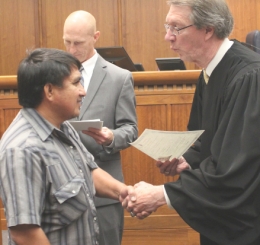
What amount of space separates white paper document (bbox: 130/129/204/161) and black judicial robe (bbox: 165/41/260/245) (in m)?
0.11

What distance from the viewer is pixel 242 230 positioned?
2193 millimetres

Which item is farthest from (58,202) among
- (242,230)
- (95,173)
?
(242,230)

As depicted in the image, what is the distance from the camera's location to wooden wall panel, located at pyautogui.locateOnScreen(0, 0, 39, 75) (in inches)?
282

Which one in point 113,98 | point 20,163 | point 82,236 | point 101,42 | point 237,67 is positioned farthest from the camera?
point 101,42

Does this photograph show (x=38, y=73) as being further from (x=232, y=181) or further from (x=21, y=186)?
(x=232, y=181)

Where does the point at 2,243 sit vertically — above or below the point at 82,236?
below

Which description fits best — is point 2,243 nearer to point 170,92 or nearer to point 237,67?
point 170,92

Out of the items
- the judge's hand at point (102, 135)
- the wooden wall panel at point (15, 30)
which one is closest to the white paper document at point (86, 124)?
the judge's hand at point (102, 135)

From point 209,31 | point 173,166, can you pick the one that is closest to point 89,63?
point 173,166

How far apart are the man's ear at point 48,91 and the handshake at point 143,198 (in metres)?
0.61

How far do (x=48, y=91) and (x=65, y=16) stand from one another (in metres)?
5.15

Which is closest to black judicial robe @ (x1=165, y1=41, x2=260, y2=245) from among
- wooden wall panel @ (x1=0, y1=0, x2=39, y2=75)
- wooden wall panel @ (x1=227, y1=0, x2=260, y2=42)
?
wooden wall panel @ (x1=227, y1=0, x2=260, y2=42)

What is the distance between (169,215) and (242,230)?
2.13 metres

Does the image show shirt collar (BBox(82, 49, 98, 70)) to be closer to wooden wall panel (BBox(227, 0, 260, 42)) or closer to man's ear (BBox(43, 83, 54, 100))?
man's ear (BBox(43, 83, 54, 100))
